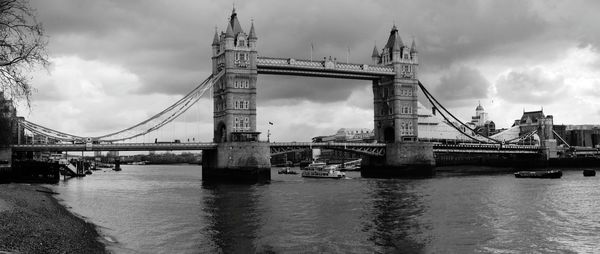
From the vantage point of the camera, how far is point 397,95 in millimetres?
94438

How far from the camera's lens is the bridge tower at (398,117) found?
91562 mm

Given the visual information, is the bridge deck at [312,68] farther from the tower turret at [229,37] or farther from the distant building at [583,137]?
the distant building at [583,137]

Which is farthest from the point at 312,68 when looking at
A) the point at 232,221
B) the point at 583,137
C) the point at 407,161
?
the point at 583,137

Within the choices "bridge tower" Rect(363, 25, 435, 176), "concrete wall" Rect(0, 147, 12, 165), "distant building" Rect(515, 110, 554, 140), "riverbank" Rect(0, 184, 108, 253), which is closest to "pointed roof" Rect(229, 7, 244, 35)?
"bridge tower" Rect(363, 25, 435, 176)

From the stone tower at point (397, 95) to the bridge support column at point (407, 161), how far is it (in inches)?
90.8

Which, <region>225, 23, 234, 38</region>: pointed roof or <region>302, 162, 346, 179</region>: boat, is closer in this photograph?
<region>225, 23, 234, 38</region>: pointed roof

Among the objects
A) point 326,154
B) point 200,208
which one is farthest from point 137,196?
point 326,154

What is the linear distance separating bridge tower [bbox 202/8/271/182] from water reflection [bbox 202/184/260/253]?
21.1 m

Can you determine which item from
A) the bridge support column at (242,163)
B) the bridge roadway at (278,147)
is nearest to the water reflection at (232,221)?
the bridge support column at (242,163)

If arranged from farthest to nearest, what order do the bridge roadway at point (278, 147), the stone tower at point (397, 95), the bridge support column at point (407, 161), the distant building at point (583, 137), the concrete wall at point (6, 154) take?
the distant building at point (583, 137) < the stone tower at point (397, 95) < the bridge support column at point (407, 161) < the bridge roadway at point (278, 147) < the concrete wall at point (6, 154)

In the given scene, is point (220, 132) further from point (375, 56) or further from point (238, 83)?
point (375, 56)

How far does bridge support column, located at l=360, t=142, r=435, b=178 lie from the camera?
9075 cm

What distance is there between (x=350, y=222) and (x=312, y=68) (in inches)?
2007

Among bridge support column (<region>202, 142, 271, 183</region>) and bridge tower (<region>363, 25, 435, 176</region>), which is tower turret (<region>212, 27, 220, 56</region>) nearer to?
bridge support column (<region>202, 142, 271, 183</region>)
